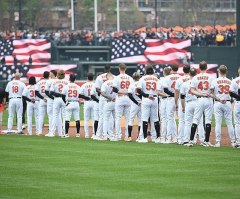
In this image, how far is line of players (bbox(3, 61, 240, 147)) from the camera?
25969 mm

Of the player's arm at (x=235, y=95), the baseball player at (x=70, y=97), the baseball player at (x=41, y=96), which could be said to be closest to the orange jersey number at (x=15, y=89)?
the baseball player at (x=41, y=96)

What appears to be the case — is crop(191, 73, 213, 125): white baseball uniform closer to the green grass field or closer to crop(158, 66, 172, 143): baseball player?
the green grass field

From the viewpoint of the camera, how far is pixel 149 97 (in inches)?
1085

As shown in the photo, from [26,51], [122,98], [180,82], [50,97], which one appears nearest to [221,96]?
[180,82]

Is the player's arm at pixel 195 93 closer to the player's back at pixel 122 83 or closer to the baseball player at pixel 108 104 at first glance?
the player's back at pixel 122 83

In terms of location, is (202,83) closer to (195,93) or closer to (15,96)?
(195,93)

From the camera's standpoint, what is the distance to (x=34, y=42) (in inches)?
2391

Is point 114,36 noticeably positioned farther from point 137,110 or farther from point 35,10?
point 137,110

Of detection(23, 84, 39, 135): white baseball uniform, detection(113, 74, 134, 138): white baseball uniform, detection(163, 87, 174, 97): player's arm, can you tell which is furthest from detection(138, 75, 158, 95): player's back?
detection(23, 84, 39, 135): white baseball uniform

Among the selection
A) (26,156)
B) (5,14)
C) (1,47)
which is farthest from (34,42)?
(26,156)

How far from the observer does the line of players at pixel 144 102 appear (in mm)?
25969

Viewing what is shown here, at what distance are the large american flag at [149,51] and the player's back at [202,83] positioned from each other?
32.0 m

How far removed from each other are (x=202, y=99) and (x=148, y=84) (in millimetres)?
1927

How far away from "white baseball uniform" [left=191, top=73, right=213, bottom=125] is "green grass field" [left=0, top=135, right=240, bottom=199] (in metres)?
1.00
